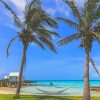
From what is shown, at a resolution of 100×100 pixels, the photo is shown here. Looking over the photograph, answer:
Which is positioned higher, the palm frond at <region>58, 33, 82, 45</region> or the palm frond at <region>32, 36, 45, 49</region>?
the palm frond at <region>32, 36, 45, 49</region>

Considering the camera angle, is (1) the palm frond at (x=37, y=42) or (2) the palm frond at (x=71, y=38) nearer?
(2) the palm frond at (x=71, y=38)

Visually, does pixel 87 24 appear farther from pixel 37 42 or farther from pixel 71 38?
pixel 37 42

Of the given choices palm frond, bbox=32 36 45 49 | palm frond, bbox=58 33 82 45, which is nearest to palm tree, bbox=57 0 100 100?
palm frond, bbox=58 33 82 45

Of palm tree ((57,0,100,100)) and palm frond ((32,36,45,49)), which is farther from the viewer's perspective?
palm frond ((32,36,45,49))

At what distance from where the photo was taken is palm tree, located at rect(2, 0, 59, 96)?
32656 mm

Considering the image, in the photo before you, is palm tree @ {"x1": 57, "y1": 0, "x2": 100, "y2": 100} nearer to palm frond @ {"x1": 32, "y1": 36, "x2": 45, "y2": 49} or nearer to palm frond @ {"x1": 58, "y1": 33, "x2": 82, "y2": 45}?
palm frond @ {"x1": 58, "y1": 33, "x2": 82, "y2": 45}

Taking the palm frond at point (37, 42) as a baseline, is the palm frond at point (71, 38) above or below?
below

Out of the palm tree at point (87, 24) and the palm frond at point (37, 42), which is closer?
the palm tree at point (87, 24)

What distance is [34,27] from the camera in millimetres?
32938

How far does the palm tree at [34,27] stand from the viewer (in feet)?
107

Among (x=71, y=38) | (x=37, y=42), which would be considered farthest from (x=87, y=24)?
(x=37, y=42)

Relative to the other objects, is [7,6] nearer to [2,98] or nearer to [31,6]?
[31,6]

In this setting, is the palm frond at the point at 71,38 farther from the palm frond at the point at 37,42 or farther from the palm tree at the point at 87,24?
the palm frond at the point at 37,42

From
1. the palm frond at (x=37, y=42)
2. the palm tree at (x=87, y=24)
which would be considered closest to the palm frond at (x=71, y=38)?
the palm tree at (x=87, y=24)
